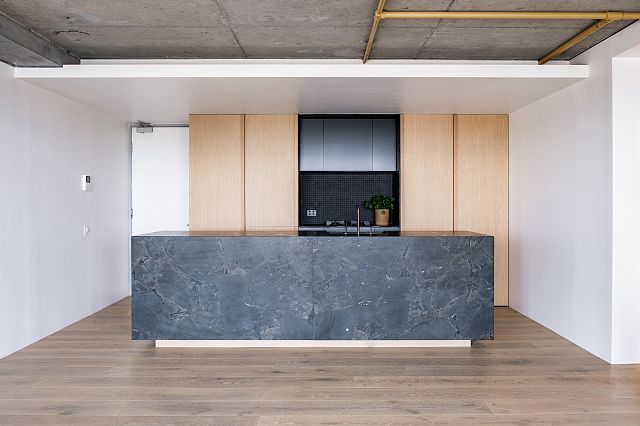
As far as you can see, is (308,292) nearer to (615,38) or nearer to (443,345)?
(443,345)

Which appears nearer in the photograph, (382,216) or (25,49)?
(25,49)

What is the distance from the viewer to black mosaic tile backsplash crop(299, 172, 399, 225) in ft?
22.3

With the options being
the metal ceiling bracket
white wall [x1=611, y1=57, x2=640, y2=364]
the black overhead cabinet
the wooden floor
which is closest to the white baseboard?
the wooden floor

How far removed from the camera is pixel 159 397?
3352 mm

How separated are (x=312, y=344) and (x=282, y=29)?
2565 mm

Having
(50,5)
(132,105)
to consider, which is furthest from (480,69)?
(132,105)

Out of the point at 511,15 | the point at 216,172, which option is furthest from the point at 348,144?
the point at 511,15

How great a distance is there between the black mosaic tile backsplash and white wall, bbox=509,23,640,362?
1640 millimetres

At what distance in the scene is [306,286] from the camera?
4.39m

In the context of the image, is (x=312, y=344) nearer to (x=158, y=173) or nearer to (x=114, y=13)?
(x=114, y=13)

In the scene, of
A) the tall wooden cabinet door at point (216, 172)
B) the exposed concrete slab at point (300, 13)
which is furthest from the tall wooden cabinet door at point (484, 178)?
the exposed concrete slab at point (300, 13)

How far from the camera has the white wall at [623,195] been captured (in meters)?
4.01

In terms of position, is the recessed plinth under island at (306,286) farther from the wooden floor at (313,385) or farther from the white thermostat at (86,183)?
the white thermostat at (86,183)

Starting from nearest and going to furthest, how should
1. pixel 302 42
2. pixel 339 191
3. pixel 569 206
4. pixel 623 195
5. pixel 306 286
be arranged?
pixel 623 195, pixel 302 42, pixel 306 286, pixel 569 206, pixel 339 191
